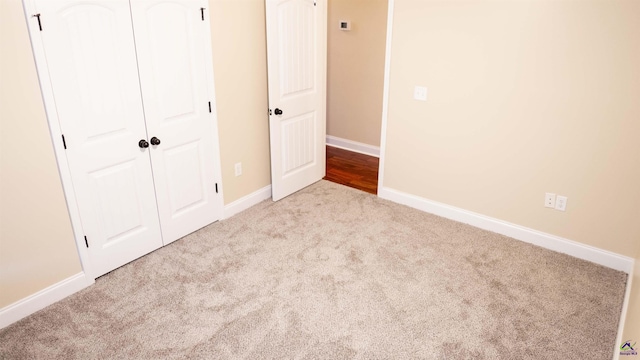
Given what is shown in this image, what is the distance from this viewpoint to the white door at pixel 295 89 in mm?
3543

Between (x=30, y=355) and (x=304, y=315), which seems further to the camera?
(x=304, y=315)

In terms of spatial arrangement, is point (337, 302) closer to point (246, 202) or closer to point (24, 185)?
point (246, 202)

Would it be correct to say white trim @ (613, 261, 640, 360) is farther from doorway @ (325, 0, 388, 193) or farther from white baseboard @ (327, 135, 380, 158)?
white baseboard @ (327, 135, 380, 158)

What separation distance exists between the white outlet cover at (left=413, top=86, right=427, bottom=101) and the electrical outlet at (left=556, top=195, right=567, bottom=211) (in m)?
1.30

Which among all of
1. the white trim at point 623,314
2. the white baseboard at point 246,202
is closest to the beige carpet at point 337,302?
the white trim at point 623,314

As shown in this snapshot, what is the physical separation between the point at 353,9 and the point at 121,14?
3059mm

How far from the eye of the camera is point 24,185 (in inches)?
91.4

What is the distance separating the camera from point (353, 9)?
4930 mm

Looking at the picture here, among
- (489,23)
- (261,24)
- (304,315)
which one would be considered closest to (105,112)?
(261,24)

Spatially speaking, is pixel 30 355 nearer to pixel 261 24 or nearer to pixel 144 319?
pixel 144 319

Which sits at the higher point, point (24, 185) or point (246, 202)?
point (24, 185)

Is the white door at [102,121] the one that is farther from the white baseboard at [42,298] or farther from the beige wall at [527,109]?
the beige wall at [527,109]

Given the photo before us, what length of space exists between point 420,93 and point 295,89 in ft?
3.73

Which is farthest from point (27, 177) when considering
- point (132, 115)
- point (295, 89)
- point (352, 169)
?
point (352, 169)
